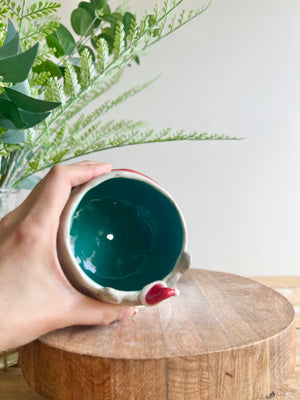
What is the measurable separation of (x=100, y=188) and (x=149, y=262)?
110mm

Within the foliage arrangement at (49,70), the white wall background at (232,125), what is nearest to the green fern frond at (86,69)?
the foliage arrangement at (49,70)

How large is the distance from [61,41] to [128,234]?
10.8 inches

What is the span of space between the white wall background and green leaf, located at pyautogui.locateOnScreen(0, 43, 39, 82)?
1.15 metres

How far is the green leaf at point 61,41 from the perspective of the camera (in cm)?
61

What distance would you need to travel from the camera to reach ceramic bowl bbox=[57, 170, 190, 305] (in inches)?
21.4

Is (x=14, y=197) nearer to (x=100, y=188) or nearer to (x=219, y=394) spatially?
(x=100, y=188)

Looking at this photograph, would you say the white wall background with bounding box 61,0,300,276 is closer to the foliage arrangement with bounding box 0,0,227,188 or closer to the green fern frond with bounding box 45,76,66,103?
the foliage arrangement with bounding box 0,0,227,188

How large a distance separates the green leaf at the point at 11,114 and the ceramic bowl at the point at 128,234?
11cm

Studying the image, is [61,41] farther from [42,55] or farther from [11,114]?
[11,114]

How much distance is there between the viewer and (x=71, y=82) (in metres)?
0.54

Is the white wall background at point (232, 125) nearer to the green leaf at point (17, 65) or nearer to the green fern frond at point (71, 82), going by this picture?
the green fern frond at point (71, 82)

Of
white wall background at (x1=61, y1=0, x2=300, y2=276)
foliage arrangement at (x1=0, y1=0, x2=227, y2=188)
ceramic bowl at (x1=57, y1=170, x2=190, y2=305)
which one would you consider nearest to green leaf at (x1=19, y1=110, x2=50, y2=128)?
foliage arrangement at (x1=0, y1=0, x2=227, y2=188)

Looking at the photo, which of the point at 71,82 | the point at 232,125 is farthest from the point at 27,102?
the point at 232,125

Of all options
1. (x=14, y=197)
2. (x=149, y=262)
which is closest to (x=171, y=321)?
(x=149, y=262)
